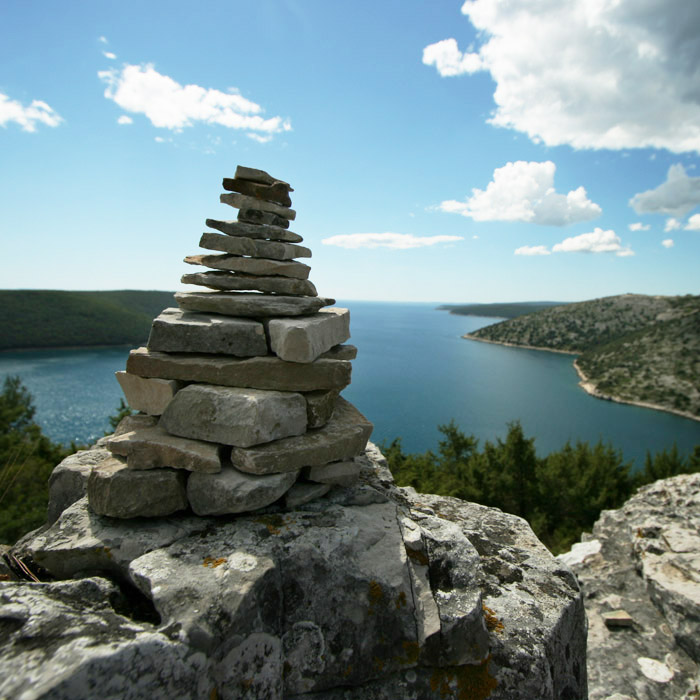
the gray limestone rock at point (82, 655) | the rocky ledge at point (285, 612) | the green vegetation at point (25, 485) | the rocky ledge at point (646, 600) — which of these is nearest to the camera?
the gray limestone rock at point (82, 655)

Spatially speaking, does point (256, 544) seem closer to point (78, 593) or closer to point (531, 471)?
point (78, 593)

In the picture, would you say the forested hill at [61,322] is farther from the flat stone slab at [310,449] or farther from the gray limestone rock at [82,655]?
the gray limestone rock at [82,655]

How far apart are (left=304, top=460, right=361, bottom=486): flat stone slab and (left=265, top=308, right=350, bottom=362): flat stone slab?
1.26 m

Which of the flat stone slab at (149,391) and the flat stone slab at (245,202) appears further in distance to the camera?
the flat stone slab at (245,202)

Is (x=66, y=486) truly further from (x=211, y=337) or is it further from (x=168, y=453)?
(x=211, y=337)

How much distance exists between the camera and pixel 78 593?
3.24m

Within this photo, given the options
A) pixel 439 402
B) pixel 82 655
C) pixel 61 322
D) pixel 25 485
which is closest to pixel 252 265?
pixel 82 655

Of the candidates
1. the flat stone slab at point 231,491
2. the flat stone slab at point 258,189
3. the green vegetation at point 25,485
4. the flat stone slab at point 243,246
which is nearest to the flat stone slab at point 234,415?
the flat stone slab at point 231,491

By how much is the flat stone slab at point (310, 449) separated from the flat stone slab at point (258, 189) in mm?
3071

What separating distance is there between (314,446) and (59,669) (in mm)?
A: 2672

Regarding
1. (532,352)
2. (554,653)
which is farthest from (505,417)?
(532,352)

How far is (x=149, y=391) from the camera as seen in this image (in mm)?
4973

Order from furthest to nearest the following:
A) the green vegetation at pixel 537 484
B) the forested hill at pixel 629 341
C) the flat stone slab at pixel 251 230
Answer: the forested hill at pixel 629 341
the green vegetation at pixel 537 484
the flat stone slab at pixel 251 230

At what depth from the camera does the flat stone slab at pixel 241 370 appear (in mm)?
4695
